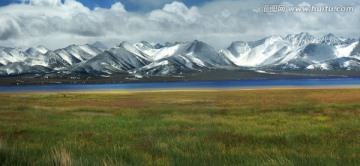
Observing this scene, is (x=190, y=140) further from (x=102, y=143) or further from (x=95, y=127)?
(x=95, y=127)

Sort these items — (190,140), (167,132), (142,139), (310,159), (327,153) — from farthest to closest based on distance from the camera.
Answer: (167,132), (142,139), (190,140), (327,153), (310,159)

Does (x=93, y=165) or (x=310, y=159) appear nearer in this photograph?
(x=93, y=165)

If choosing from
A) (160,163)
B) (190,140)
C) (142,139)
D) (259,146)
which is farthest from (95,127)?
(160,163)

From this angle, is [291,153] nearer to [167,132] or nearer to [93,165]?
[93,165]

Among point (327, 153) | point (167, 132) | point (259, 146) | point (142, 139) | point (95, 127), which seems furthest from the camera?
point (95, 127)

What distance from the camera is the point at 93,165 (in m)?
11.4

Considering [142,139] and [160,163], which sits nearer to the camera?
[160,163]

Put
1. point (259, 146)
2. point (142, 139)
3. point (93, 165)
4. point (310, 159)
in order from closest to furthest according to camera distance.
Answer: point (93, 165) < point (310, 159) < point (259, 146) < point (142, 139)

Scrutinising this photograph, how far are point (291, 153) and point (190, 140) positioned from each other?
5.41m

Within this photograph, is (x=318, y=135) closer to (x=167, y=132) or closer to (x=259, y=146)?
(x=259, y=146)

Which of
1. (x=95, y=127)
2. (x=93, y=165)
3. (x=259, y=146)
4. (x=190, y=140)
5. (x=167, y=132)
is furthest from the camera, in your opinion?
(x=95, y=127)

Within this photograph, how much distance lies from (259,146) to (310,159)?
15.9ft

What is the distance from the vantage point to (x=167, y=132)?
23375 millimetres

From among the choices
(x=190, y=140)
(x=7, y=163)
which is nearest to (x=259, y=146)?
(x=190, y=140)
